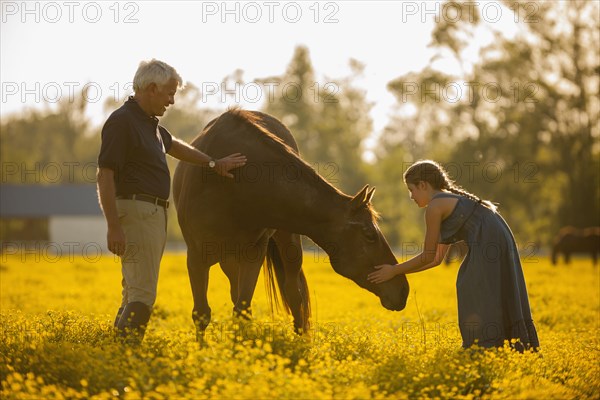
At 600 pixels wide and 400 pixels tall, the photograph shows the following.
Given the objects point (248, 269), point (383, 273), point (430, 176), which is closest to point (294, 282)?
point (248, 269)

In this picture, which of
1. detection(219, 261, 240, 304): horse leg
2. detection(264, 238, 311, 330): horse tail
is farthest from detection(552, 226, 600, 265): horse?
detection(219, 261, 240, 304): horse leg

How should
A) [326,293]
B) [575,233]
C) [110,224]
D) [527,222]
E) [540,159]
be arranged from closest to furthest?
[110,224]
[326,293]
[575,233]
[540,159]
[527,222]

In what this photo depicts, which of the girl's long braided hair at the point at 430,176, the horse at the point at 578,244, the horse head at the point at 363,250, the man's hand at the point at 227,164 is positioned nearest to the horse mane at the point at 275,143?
the horse head at the point at 363,250

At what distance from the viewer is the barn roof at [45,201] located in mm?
67812

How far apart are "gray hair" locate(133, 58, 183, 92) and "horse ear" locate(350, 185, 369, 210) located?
2.19m

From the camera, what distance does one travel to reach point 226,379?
5418mm

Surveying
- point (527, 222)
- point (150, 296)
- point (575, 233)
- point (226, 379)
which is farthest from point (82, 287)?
point (527, 222)

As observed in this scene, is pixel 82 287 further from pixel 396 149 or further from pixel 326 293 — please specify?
pixel 396 149

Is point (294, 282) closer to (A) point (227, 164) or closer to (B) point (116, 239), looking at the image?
(A) point (227, 164)

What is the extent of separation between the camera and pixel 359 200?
8031 mm

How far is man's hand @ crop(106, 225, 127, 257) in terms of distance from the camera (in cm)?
654

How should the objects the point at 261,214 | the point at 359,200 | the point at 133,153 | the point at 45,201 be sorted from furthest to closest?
the point at 45,201, the point at 261,214, the point at 359,200, the point at 133,153

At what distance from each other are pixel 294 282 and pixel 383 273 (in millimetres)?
1777

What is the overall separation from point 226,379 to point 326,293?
42.6 feet
